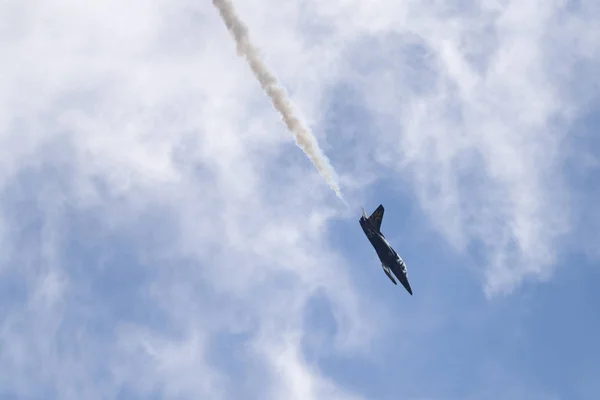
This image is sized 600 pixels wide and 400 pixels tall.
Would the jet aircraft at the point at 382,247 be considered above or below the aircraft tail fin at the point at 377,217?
below

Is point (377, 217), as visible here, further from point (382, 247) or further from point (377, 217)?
point (382, 247)

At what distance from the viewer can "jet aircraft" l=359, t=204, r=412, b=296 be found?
482 feet

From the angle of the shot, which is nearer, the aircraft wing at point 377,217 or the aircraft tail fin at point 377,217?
the aircraft tail fin at point 377,217

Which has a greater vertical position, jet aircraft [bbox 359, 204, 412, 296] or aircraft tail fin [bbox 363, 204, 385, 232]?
aircraft tail fin [bbox 363, 204, 385, 232]

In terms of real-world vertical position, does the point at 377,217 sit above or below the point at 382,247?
above

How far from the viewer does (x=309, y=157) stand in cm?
13088

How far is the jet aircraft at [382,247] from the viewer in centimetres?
14700

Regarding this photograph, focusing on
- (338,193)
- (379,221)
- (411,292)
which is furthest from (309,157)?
(411,292)

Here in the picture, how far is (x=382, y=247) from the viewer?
148 m

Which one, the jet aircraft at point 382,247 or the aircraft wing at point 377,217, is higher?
the aircraft wing at point 377,217

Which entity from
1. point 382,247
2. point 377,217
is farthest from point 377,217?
point 382,247

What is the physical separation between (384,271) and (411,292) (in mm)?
6607

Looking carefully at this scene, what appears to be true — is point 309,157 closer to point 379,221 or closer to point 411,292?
point 379,221

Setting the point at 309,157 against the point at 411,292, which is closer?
the point at 309,157
